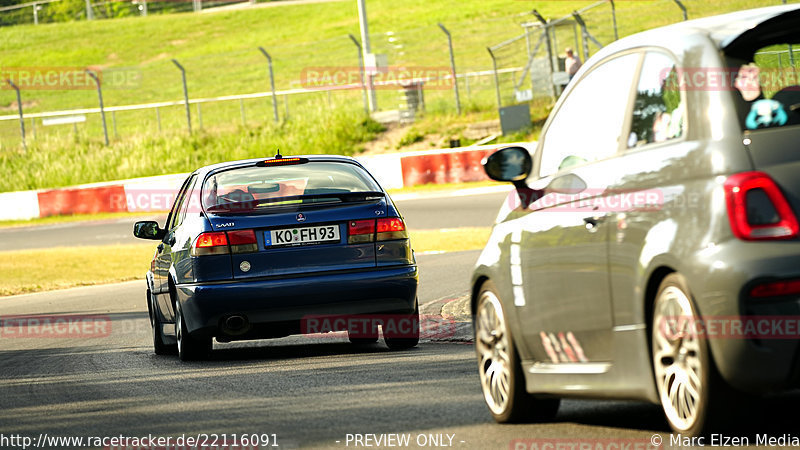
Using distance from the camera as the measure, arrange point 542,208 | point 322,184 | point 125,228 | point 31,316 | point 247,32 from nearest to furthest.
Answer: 1. point 542,208
2. point 322,184
3. point 31,316
4. point 125,228
5. point 247,32

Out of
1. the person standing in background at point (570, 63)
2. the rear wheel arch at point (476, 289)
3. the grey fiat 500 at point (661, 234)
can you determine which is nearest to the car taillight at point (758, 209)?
the grey fiat 500 at point (661, 234)

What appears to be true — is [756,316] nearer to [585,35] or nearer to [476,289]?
[476,289]

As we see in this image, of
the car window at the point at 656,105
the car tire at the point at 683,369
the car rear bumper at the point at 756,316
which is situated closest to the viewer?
the car rear bumper at the point at 756,316

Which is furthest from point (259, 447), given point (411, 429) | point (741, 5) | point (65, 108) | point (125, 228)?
point (65, 108)

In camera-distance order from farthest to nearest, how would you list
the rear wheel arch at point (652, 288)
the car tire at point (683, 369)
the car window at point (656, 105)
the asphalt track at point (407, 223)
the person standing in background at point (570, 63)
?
the person standing in background at point (570, 63) < the asphalt track at point (407, 223) < the car window at point (656, 105) < the rear wheel arch at point (652, 288) < the car tire at point (683, 369)

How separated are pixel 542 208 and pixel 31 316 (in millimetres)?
10782

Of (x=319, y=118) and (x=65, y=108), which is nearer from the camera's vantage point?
(x=319, y=118)

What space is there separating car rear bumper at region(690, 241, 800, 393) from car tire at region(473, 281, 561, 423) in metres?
1.70

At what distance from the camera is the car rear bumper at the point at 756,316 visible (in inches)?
189

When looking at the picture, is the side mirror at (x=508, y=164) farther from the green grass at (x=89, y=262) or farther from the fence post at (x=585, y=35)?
the fence post at (x=585, y=35)

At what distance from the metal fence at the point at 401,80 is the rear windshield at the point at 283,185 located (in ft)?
59.3

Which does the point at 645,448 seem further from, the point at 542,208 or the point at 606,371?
the point at 542,208

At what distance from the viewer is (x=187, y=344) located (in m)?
10.5

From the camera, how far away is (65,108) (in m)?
61.6
